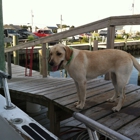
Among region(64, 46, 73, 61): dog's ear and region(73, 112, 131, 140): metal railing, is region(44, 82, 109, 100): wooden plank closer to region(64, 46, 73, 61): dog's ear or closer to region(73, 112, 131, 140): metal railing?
region(64, 46, 73, 61): dog's ear

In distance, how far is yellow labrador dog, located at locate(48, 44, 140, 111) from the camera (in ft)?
7.98

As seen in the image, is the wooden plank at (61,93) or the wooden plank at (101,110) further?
the wooden plank at (61,93)

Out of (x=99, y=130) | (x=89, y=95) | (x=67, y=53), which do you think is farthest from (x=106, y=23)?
(x=99, y=130)

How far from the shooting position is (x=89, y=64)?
2543mm

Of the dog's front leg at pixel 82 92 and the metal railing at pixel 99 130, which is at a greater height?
the metal railing at pixel 99 130

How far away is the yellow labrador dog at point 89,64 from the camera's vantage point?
2.43 metres

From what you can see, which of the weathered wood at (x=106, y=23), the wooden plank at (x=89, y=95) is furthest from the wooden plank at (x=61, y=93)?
the weathered wood at (x=106, y=23)

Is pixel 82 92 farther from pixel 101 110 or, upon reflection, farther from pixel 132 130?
pixel 132 130

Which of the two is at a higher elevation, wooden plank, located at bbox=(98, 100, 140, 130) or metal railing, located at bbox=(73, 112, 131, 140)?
metal railing, located at bbox=(73, 112, 131, 140)

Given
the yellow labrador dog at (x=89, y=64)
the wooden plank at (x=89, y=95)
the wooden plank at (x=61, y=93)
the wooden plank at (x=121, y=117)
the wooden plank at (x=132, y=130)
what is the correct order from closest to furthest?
1. the wooden plank at (x=132, y=130)
2. the wooden plank at (x=121, y=117)
3. the yellow labrador dog at (x=89, y=64)
4. the wooden plank at (x=89, y=95)
5. the wooden plank at (x=61, y=93)

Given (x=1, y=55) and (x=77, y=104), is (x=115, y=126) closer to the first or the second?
(x=77, y=104)

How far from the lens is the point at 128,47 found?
807 inches

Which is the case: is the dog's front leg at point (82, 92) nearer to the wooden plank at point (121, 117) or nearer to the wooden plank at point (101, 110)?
the wooden plank at point (101, 110)

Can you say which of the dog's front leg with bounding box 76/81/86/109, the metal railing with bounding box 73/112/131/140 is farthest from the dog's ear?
the metal railing with bounding box 73/112/131/140
